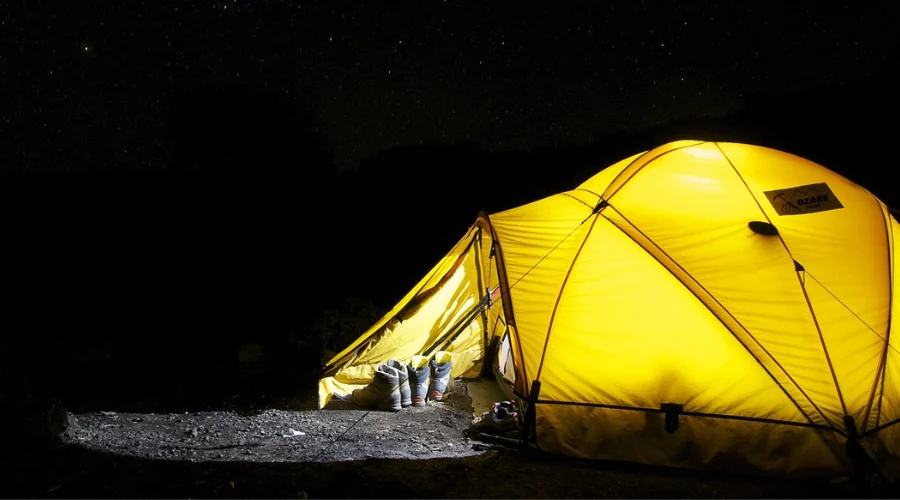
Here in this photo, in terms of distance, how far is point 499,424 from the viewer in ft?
20.6

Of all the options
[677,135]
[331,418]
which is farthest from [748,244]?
[677,135]

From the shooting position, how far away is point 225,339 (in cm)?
1477

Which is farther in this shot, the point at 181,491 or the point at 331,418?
the point at 331,418

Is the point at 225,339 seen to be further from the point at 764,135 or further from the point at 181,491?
the point at 764,135

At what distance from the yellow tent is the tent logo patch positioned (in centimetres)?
2

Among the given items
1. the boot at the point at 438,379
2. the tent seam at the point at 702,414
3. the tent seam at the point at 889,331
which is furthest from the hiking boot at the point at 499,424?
the tent seam at the point at 889,331

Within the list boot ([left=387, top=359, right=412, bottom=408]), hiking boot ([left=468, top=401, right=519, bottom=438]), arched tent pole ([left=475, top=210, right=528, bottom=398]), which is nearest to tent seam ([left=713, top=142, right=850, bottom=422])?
arched tent pole ([left=475, top=210, right=528, bottom=398])

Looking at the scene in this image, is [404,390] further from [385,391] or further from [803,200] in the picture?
[803,200]

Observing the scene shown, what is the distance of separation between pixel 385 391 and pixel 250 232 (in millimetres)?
23667

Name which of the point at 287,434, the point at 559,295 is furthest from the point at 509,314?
the point at 287,434

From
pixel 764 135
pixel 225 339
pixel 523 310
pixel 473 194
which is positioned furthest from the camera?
pixel 473 194

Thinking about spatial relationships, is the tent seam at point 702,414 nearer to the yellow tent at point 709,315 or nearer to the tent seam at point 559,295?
the yellow tent at point 709,315

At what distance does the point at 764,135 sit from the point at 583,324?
30.6 m

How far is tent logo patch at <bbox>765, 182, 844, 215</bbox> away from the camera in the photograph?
5992 mm
